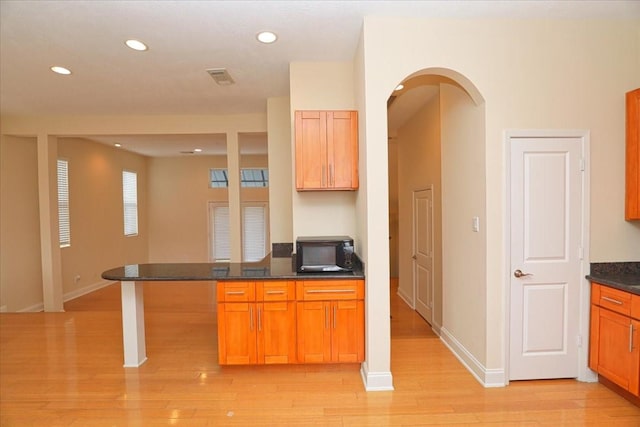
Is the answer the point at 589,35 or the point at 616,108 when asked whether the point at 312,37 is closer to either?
the point at 589,35

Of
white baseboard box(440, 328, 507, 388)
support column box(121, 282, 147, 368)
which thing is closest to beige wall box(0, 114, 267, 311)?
support column box(121, 282, 147, 368)

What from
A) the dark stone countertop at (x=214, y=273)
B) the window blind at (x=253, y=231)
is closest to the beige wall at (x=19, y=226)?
the dark stone countertop at (x=214, y=273)

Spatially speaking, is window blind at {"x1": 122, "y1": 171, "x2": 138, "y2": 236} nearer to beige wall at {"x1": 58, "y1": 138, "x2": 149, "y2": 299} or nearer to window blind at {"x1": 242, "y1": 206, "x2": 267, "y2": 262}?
beige wall at {"x1": 58, "y1": 138, "x2": 149, "y2": 299}

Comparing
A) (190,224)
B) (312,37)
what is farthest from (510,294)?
(190,224)

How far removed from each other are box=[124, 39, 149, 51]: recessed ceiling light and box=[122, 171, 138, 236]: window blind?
19.3 feet

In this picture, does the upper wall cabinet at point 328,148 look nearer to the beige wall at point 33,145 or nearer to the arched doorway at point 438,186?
the arched doorway at point 438,186

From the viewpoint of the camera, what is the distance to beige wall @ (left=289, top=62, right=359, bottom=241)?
3.33 m

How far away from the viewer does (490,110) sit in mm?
2627

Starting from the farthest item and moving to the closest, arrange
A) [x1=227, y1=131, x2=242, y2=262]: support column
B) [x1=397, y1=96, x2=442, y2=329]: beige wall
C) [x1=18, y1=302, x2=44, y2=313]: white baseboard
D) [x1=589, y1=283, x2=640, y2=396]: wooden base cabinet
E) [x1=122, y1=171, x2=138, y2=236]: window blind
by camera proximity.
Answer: [x1=122, y1=171, x2=138, y2=236]: window blind → [x1=18, y1=302, x2=44, y2=313]: white baseboard → [x1=227, y1=131, x2=242, y2=262]: support column → [x1=397, y1=96, x2=442, y2=329]: beige wall → [x1=589, y1=283, x2=640, y2=396]: wooden base cabinet

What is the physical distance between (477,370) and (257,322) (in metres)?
1.95

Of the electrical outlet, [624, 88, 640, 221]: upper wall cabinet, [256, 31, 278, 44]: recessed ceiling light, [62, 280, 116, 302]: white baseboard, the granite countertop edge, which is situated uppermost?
[256, 31, 278, 44]: recessed ceiling light

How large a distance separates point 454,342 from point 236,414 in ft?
7.15

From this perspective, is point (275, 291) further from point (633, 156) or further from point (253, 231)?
point (253, 231)

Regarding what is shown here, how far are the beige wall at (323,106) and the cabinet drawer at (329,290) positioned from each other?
0.54 metres
